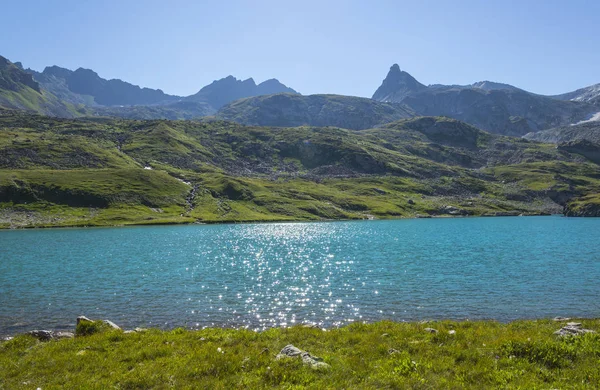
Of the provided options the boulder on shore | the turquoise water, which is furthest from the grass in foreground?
the turquoise water

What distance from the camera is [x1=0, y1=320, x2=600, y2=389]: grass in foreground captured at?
14727 mm

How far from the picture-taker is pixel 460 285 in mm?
46969

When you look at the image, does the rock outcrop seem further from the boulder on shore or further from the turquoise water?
the boulder on shore

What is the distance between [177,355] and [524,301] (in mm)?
36423

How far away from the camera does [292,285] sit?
4862 cm

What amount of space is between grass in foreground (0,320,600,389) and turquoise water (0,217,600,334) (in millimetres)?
11003

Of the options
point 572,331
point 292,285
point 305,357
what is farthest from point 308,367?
point 292,285

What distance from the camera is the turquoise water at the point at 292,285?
34863 mm

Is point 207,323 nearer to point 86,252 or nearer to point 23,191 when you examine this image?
point 86,252

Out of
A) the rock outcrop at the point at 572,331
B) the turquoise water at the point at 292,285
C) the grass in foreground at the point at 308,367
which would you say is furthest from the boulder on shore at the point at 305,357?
the turquoise water at the point at 292,285

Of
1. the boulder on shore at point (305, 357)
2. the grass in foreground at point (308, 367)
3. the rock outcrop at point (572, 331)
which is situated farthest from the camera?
the rock outcrop at point (572, 331)

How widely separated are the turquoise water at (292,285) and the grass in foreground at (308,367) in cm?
1100

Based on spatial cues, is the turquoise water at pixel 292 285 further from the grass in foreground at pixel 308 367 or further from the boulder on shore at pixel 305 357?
the boulder on shore at pixel 305 357

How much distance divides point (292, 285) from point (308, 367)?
32910mm
